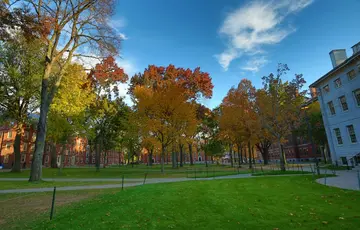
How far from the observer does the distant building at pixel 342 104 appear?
78.3 feet

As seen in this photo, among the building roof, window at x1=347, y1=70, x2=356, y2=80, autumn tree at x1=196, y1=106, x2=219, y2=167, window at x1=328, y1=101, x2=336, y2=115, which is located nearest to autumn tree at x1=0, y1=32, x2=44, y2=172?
autumn tree at x1=196, y1=106, x2=219, y2=167

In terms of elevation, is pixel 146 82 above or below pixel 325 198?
above

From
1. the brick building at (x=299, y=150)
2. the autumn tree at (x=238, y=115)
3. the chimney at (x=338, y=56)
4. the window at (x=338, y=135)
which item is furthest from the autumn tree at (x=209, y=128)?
the brick building at (x=299, y=150)

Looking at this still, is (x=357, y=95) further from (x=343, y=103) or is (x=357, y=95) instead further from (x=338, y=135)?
(x=338, y=135)

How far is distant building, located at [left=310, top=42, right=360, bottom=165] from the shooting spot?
78.3 ft

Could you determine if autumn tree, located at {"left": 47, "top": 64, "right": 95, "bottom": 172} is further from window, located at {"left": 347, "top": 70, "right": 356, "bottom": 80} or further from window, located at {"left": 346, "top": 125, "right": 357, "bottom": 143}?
window, located at {"left": 346, "top": 125, "right": 357, "bottom": 143}

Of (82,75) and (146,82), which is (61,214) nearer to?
(82,75)

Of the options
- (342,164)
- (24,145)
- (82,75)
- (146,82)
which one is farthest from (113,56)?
(24,145)

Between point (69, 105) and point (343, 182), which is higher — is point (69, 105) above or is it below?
above

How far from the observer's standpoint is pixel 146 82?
1403 inches

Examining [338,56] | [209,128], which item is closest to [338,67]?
[338,56]

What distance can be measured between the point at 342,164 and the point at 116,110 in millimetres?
35309

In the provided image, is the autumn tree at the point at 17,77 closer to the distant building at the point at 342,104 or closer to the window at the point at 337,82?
the distant building at the point at 342,104

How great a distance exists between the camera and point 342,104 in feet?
86.0
